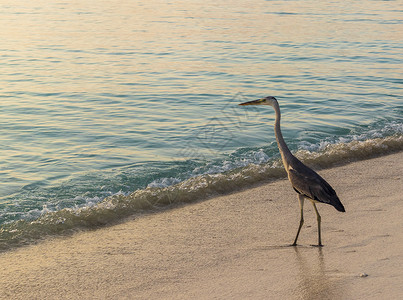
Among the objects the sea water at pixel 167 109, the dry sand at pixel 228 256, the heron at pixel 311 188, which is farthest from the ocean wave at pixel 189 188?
the heron at pixel 311 188

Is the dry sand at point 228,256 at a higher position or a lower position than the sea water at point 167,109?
higher

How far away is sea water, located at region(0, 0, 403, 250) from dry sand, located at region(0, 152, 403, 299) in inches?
27.0

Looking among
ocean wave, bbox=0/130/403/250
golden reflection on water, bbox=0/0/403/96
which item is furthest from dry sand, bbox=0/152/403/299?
golden reflection on water, bbox=0/0/403/96

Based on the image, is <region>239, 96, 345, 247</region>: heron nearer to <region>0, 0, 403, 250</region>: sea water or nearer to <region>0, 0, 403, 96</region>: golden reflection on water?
<region>0, 0, 403, 250</region>: sea water

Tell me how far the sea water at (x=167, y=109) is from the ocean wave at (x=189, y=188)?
0.07 ft

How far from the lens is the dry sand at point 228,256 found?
192 inches

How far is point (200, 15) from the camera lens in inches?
1235

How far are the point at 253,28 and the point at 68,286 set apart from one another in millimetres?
22935

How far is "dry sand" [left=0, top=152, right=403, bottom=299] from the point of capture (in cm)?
489

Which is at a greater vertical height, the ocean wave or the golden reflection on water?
the ocean wave

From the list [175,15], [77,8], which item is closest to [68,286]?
[175,15]

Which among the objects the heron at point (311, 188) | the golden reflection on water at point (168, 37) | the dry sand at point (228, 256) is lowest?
the golden reflection on water at point (168, 37)

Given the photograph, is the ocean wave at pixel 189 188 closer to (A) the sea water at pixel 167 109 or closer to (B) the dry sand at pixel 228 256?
(A) the sea water at pixel 167 109

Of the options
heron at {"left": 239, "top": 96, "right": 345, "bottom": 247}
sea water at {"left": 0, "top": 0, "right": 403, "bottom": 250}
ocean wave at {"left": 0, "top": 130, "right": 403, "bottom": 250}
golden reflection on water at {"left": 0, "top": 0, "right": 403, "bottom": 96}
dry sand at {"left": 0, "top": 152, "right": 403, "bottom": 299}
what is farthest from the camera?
golden reflection on water at {"left": 0, "top": 0, "right": 403, "bottom": 96}
